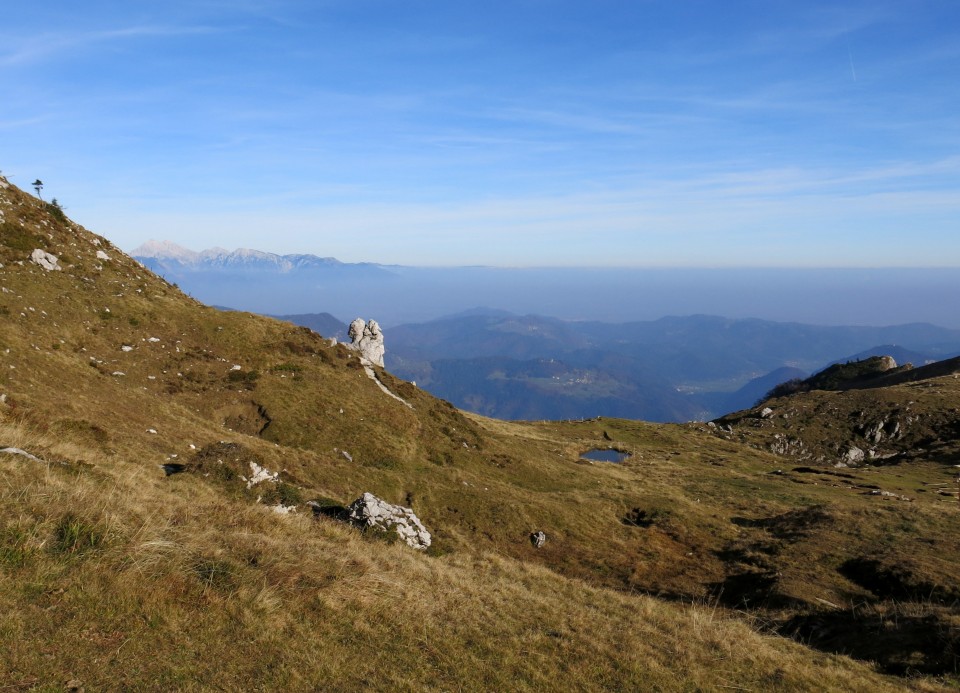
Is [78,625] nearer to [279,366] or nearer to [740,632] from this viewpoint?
[740,632]

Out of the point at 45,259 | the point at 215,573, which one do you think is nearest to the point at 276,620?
the point at 215,573

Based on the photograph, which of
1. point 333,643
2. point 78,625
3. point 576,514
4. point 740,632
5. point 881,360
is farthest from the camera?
point 881,360

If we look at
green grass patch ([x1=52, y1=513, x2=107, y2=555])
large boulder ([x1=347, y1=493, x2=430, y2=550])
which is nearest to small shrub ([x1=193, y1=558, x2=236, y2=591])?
green grass patch ([x1=52, y1=513, x2=107, y2=555])

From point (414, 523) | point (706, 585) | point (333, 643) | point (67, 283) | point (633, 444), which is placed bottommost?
point (633, 444)

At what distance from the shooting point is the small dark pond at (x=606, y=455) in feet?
203

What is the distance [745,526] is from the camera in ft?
117

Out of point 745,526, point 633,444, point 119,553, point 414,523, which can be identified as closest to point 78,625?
point 119,553

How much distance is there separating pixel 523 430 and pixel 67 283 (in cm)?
5187

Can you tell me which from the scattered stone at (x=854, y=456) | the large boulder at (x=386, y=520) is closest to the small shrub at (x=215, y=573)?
the large boulder at (x=386, y=520)

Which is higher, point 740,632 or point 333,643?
point 333,643

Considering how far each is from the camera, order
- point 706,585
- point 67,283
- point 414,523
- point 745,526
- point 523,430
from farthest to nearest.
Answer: point 523,430
point 67,283
point 745,526
point 706,585
point 414,523

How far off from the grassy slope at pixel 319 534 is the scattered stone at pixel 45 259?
69cm

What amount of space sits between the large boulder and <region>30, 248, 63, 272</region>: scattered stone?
36.0m

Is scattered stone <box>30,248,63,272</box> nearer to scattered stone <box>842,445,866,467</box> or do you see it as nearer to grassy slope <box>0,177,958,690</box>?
grassy slope <box>0,177,958,690</box>
